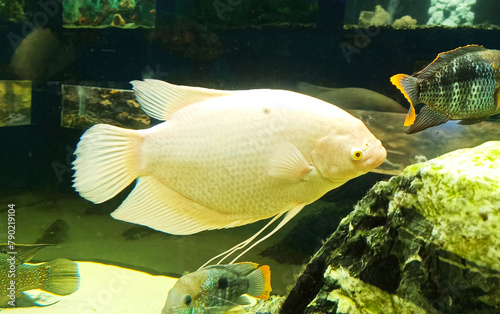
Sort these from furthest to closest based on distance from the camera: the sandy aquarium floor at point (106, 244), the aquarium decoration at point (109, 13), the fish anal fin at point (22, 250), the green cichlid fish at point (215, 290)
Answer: the sandy aquarium floor at point (106, 244)
the fish anal fin at point (22, 250)
the aquarium decoration at point (109, 13)
the green cichlid fish at point (215, 290)

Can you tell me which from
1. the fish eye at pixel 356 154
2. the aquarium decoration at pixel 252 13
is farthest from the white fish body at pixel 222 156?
the aquarium decoration at pixel 252 13

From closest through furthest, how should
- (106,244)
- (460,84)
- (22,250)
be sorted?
(460,84) < (22,250) < (106,244)

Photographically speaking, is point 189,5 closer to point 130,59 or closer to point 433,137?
point 130,59

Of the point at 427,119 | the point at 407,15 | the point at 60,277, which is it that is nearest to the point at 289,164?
the point at 427,119

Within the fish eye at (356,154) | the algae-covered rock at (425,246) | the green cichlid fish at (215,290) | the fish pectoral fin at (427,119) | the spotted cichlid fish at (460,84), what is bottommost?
the green cichlid fish at (215,290)

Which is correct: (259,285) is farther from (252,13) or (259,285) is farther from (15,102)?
(15,102)

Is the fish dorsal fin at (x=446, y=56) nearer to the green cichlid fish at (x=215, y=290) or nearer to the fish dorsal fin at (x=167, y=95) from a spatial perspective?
the fish dorsal fin at (x=167, y=95)

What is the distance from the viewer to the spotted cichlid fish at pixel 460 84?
4.49 ft

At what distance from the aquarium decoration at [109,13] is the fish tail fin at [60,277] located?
5.54 ft

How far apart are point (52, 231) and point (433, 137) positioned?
2908 millimetres

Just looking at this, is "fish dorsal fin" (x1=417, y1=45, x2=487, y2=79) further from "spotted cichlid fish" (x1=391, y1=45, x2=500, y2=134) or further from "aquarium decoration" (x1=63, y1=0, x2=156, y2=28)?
"aquarium decoration" (x1=63, y1=0, x2=156, y2=28)

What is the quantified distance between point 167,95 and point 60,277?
2.11 metres

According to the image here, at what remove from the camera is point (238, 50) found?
2387mm

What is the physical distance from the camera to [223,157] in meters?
1.01
